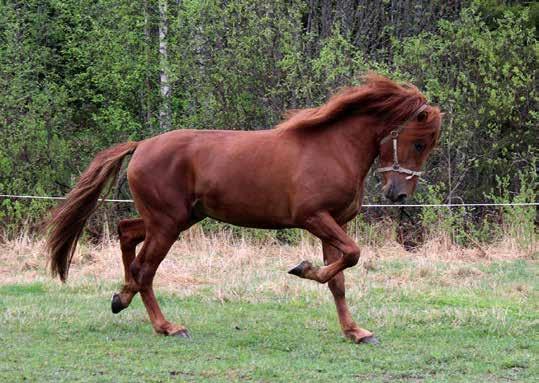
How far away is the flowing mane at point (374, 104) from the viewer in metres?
7.46

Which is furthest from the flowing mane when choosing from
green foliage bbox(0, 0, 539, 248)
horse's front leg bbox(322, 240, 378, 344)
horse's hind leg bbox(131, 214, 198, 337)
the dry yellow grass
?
green foliage bbox(0, 0, 539, 248)

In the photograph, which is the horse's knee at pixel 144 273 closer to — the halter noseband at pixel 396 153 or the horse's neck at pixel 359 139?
the horse's neck at pixel 359 139

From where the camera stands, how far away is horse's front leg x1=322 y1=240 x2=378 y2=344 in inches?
286

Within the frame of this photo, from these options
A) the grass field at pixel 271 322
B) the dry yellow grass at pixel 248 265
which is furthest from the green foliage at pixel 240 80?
the grass field at pixel 271 322

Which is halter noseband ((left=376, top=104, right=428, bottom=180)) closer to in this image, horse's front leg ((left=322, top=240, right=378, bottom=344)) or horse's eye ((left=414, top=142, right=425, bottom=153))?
horse's eye ((left=414, top=142, right=425, bottom=153))

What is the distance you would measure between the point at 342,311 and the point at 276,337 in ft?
1.85

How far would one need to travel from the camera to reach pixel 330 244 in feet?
23.8

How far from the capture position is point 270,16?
16.6 meters

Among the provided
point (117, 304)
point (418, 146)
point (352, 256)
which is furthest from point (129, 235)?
point (418, 146)

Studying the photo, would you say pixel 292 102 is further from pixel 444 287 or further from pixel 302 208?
pixel 302 208

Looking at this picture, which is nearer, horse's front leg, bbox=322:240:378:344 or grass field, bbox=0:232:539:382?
grass field, bbox=0:232:539:382

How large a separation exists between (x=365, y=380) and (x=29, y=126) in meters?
12.5

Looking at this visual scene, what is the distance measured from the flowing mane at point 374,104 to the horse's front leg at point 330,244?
808mm

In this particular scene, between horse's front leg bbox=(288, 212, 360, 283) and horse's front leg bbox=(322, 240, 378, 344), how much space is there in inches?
11.0
